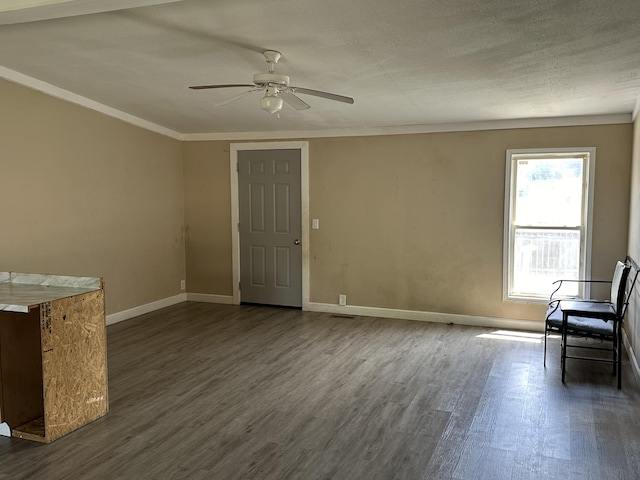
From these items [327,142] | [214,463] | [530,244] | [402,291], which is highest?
[327,142]

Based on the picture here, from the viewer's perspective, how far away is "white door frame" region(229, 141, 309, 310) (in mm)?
6227

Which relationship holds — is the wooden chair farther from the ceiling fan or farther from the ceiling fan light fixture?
the ceiling fan light fixture

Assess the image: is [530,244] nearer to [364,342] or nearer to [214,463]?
[364,342]

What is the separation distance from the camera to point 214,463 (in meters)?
2.66

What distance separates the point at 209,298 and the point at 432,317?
118 inches

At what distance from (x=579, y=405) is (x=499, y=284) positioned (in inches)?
86.1

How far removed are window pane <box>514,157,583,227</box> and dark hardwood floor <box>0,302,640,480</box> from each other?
1.32 metres

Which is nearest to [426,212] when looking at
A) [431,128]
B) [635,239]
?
[431,128]

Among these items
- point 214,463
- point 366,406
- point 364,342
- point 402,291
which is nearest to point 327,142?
point 402,291

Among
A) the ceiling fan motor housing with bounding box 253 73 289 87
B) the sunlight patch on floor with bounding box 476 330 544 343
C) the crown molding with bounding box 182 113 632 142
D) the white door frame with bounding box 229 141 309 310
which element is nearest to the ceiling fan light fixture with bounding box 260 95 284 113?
the ceiling fan motor housing with bounding box 253 73 289 87

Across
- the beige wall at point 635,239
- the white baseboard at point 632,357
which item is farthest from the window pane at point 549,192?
the white baseboard at point 632,357

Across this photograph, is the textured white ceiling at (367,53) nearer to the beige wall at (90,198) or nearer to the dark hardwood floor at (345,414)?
the beige wall at (90,198)

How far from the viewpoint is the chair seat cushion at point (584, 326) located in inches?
150

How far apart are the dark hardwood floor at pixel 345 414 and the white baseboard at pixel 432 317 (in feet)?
1.44
